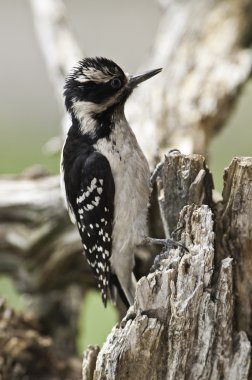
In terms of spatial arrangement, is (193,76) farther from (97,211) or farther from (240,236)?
(240,236)

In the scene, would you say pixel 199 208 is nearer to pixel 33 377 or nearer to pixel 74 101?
pixel 74 101

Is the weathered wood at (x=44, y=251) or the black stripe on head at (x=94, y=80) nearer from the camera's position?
the black stripe on head at (x=94, y=80)

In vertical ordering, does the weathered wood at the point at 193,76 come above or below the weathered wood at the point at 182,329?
above

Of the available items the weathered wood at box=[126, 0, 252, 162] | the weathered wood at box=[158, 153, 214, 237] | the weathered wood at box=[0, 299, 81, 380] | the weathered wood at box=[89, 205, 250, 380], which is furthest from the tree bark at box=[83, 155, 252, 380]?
the weathered wood at box=[126, 0, 252, 162]

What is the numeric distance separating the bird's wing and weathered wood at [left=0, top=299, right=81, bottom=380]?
699 mm

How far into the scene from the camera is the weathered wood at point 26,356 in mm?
4234

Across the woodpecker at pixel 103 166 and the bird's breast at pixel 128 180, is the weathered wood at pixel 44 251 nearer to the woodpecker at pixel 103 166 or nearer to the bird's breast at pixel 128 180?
the woodpecker at pixel 103 166

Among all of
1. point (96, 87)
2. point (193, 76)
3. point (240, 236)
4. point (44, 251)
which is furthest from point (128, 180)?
point (193, 76)

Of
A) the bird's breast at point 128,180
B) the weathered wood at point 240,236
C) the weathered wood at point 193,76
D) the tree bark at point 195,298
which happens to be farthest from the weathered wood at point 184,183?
the weathered wood at point 193,76

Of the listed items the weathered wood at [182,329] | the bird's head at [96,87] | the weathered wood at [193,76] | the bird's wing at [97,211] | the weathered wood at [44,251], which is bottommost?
the weathered wood at [182,329]

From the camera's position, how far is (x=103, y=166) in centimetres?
370

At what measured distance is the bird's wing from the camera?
3.71 m

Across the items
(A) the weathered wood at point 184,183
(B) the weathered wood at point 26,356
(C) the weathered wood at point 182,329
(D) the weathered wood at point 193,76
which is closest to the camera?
(C) the weathered wood at point 182,329

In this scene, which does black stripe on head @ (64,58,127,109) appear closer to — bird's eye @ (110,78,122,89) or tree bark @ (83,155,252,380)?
bird's eye @ (110,78,122,89)
